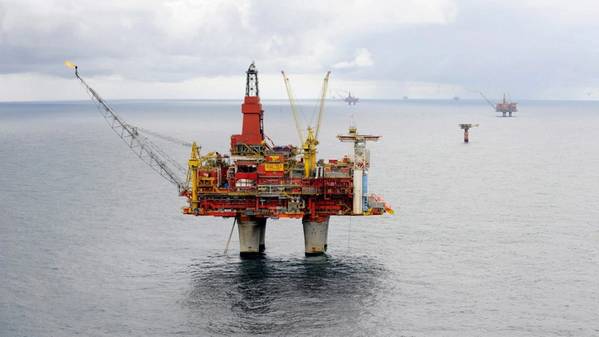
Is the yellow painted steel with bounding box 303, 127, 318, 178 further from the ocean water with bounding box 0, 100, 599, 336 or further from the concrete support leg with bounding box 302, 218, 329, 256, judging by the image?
the ocean water with bounding box 0, 100, 599, 336

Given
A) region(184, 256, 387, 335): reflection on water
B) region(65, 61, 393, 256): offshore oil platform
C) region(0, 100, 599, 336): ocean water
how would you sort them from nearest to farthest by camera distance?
region(184, 256, 387, 335): reflection on water, region(0, 100, 599, 336): ocean water, region(65, 61, 393, 256): offshore oil platform

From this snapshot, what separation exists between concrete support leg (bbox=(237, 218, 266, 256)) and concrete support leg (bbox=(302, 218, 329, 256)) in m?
4.88

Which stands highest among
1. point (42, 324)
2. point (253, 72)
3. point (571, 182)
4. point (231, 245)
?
point (253, 72)

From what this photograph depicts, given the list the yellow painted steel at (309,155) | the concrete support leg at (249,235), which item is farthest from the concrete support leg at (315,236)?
the concrete support leg at (249,235)

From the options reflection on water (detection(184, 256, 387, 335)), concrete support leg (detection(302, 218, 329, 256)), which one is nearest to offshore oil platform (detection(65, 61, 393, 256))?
concrete support leg (detection(302, 218, 329, 256))

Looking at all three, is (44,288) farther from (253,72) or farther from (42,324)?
(253,72)

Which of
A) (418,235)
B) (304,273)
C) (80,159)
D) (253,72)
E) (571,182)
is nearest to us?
(304,273)

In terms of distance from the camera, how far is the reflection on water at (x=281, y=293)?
5628 centimetres

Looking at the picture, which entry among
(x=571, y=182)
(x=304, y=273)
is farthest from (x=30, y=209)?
(x=571, y=182)

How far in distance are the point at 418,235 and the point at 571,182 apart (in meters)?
53.6

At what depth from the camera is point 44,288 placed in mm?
64250

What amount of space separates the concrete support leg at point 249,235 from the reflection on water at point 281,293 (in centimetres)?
127

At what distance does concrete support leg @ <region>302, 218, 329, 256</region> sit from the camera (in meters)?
71.9

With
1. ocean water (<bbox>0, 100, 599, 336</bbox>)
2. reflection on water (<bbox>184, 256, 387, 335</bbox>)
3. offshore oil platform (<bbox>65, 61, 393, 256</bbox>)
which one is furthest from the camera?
offshore oil platform (<bbox>65, 61, 393, 256</bbox>)
